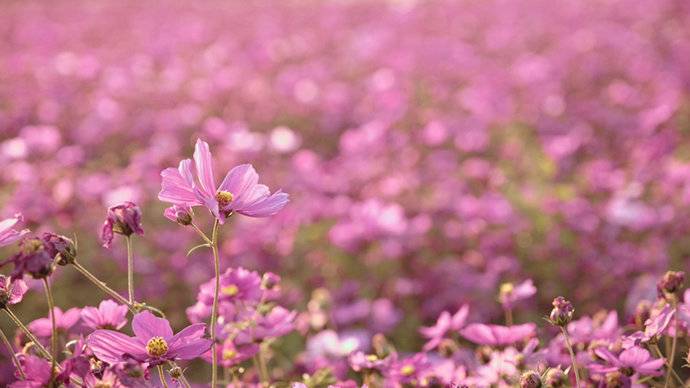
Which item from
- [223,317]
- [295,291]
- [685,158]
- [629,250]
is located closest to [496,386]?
[223,317]

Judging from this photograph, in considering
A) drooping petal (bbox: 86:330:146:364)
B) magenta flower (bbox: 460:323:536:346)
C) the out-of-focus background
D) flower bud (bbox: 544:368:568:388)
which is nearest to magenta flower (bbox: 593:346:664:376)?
flower bud (bbox: 544:368:568:388)

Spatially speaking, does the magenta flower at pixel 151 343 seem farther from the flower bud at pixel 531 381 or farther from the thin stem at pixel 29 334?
the flower bud at pixel 531 381

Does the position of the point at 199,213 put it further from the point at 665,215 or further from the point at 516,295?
the point at 516,295

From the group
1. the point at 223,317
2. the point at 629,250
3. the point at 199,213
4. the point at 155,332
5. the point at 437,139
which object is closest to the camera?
the point at 155,332

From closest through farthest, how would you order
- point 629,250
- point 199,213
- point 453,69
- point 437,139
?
1. point 629,250
2. point 199,213
3. point 437,139
4. point 453,69

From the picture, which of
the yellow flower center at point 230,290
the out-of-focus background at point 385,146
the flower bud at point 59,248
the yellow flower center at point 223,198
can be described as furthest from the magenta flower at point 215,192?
the out-of-focus background at point 385,146

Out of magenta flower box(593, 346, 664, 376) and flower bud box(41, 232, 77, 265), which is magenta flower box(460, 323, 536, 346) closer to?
magenta flower box(593, 346, 664, 376)

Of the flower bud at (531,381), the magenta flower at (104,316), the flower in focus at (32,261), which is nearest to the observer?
the flower in focus at (32,261)
